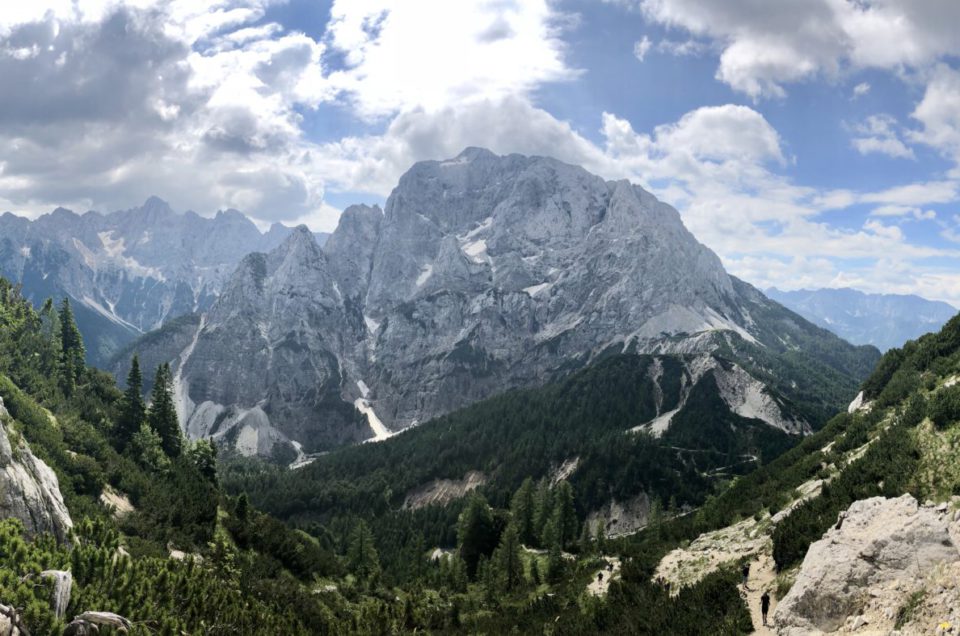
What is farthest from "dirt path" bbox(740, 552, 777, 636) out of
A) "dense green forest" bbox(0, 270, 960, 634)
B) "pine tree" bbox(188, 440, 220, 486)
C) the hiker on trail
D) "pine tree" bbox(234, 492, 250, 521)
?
"pine tree" bbox(188, 440, 220, 486)

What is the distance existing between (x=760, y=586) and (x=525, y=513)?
7883cm

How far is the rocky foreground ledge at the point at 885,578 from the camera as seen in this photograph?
93.4 ft

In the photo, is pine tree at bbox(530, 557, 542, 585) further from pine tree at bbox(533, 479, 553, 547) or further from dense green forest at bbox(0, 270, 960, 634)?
pine tree at bbox(533, 479, 553, 547)

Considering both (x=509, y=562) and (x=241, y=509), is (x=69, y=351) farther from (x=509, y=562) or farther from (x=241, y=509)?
(x=509, y=562)

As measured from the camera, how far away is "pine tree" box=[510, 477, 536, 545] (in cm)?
11162

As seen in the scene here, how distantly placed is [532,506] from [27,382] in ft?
305

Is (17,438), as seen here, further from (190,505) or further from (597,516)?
(597,516)

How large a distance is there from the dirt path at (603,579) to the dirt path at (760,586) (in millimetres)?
15681

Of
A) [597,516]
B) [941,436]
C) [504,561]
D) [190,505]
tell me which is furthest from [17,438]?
[597,516]

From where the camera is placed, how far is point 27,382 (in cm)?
9681

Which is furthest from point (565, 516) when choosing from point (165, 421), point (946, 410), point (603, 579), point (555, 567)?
point (165, 421)

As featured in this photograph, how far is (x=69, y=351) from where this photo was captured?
120250 mm

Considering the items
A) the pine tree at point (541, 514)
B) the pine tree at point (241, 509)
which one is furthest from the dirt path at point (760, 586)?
the pine tree at point (241, 509)

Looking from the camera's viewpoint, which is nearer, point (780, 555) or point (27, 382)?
point (780, 555)
